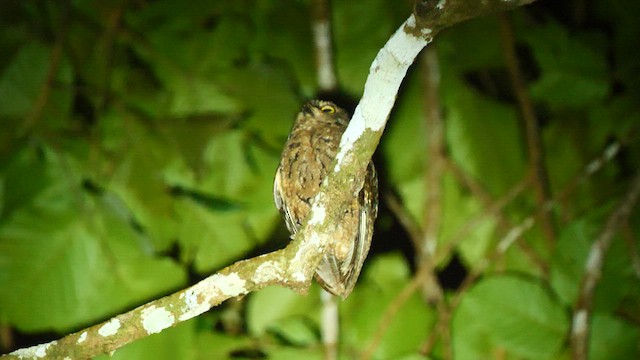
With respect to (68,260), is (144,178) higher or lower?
higher

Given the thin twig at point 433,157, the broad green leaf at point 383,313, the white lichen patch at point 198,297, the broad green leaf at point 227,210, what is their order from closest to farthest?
the white lichen patch at point 198,297 < the broad green leaf at point 227,210 < the broad green leaf at point 383,313 < the thin twig at point 433,157

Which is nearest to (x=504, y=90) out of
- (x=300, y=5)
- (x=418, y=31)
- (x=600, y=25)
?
(x=600, y=25)

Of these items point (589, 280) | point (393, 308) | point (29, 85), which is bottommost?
point (589, 280)

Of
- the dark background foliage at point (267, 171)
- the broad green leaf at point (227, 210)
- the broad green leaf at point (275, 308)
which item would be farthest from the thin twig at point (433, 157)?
the broad green leaf at point (227, 210)

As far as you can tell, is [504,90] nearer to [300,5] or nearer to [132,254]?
[300,5]

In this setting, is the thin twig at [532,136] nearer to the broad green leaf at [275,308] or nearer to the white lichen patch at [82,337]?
the broad green leaf at [275,308]

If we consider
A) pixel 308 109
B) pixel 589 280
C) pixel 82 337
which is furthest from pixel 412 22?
pixel 589 280

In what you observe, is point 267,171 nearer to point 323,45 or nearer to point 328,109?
point 323,45
